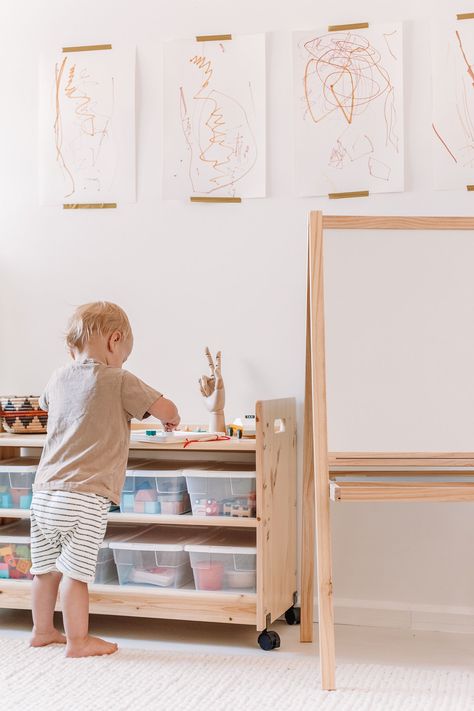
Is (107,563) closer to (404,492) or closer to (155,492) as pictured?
(155,492)

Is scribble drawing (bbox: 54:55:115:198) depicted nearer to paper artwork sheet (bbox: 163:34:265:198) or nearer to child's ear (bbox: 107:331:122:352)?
paper artwork sheet (bbox: 163:34:265:198)

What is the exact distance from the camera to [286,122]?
9.27 feet

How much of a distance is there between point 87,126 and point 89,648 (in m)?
1.72

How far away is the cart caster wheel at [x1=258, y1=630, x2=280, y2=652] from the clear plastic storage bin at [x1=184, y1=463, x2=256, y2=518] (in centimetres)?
32

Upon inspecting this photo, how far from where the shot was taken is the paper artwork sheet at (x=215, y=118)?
2.84 m

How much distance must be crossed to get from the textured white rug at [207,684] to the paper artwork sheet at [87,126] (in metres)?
1.52

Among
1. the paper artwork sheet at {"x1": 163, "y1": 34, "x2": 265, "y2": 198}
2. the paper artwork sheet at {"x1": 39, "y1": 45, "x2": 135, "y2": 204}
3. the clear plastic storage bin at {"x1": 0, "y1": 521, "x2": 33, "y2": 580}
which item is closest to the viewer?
the clear plastic storage bin at {"x1": 0, "y1": 521, "x2": 33, "y2": 580}

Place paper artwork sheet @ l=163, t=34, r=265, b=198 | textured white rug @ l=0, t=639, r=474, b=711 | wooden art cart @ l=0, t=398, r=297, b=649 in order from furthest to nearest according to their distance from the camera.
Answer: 1. paper artwork sheet @ l=163, t=34, r=265, b=198
2. wooden art cart @ l=0, t=398, r=297, b=649
3. textured white rug @ l=0, t=639, r=474, b=711

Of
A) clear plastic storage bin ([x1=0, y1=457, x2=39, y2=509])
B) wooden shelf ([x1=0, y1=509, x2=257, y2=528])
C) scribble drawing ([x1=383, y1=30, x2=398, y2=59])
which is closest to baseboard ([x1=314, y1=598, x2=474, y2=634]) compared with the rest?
wooden shelf ([x1=0, y1=509, x2=257, y2=528])

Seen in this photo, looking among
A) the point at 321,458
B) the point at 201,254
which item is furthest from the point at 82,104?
the point at 321,458

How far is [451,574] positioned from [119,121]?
184 cm

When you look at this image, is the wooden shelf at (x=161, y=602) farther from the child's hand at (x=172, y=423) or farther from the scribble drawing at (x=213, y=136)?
the scribble drawing at (x=213, y=136)

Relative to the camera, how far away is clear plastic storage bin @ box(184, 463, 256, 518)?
7.93 feet

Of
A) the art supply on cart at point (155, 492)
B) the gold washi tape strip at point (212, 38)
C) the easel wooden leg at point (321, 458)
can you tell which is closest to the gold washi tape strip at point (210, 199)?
→ the gold washi tape strip at point (212, 38)
